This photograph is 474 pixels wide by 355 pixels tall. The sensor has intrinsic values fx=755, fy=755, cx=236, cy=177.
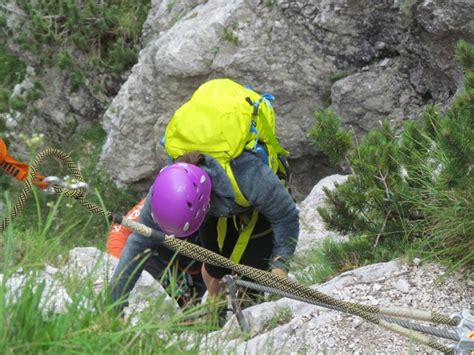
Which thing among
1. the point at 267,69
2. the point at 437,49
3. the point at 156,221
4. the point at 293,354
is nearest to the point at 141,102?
the point at 267,69

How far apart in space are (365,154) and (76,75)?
8.71 metres

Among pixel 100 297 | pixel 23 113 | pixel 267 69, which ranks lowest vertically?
pixel 23 113

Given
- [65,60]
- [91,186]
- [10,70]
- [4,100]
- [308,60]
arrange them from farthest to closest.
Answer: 1. [10,70]
2. [65,60]
3. [4,100]
4. [91,186]
5. [308,60]

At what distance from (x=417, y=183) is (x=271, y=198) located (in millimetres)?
891

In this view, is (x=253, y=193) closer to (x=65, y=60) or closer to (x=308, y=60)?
(x=308, y=60)

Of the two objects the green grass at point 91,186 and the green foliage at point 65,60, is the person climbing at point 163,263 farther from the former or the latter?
the green foliage at point 65,60

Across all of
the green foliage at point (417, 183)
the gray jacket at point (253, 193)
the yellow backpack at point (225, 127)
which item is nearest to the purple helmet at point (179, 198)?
the gray jacket at point (253, 193)

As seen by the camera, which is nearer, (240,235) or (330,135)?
(330,135)

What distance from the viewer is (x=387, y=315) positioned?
346 centimetres

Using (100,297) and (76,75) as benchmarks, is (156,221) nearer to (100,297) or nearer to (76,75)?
(100,297)

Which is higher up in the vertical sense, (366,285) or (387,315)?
(387,315)

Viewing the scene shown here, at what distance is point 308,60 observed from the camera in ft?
30.9

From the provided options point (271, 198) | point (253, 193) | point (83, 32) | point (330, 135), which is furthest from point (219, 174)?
point (83, 32)

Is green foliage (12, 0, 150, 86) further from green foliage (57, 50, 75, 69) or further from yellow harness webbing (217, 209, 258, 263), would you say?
yellow harness webbing (217, 209, 258, 263)
